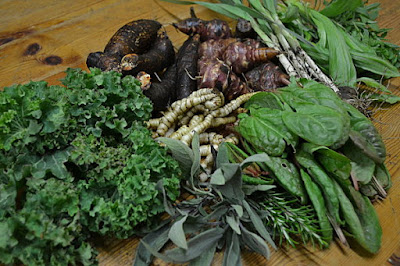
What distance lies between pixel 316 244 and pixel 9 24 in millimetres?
1797

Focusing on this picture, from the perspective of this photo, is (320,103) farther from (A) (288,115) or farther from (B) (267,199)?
(B) (267,199)

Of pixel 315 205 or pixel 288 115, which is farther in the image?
pixel 288 115

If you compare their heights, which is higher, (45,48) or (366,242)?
(45,48)

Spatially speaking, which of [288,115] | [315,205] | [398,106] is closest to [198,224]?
[315,205]

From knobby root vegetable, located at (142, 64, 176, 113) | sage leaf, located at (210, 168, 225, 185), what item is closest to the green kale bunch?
sage leaf, located at (210, 168, 225, 185)

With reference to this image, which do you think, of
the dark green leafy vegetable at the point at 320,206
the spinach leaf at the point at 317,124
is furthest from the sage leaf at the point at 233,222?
the spinach leaf at the point at 317,124

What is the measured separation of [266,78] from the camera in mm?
1734

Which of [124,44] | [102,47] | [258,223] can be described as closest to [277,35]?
[124,44]

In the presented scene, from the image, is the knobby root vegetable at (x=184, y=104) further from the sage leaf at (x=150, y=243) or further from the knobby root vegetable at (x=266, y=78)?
the sage leaf at (x=150, y=243)

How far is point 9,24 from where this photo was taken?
1951 millimetres

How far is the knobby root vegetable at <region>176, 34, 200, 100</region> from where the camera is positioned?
1630 millimetres

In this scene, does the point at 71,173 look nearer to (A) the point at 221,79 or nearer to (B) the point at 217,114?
(B) the point at 217,114

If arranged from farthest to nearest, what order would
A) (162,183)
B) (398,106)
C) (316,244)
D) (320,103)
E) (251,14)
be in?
(251,14) < (398,106) < (320,103) < (316,244) < (162,183)

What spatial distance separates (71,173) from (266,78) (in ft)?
3.20
